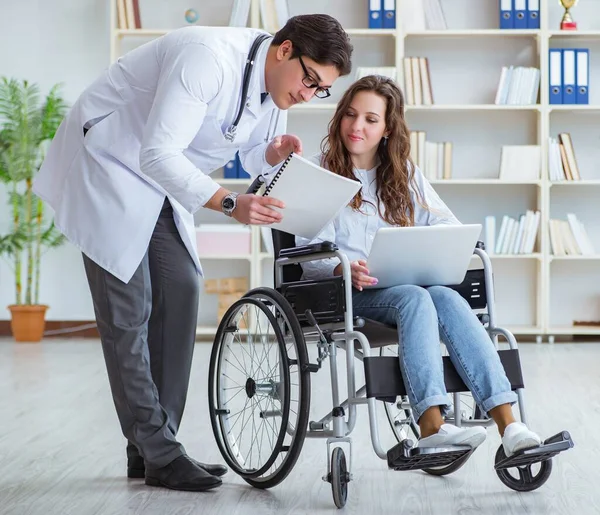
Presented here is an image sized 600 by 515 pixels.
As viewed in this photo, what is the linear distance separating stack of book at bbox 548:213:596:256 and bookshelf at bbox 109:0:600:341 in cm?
20

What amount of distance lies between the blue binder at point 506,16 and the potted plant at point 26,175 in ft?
7.96

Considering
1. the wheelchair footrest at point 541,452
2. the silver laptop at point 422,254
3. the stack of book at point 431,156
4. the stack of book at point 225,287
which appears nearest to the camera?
the wheelchair footrest at point 541,452

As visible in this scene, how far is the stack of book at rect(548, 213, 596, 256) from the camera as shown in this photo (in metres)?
5.41

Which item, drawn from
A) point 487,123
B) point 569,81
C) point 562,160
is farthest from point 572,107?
point 487,123

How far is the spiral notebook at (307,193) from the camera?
1929 millimetres

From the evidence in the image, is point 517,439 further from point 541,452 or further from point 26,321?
point 26,321

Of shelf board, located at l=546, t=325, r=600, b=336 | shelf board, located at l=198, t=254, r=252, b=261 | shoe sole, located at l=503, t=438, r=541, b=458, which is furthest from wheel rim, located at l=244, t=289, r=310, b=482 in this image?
shelf board, located at l=546, t=325, r=600, b=336

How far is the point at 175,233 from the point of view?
7.55 feet

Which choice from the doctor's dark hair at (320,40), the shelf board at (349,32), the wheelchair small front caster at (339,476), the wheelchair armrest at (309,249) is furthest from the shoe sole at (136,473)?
the shelf board at (349,32)

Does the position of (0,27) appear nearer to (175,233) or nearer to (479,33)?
(479,33)

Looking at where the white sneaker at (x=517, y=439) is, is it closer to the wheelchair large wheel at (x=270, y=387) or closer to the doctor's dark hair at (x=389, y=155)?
the wheelchair large wheel at (x=270, y=387)

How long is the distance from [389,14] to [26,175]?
2.13m

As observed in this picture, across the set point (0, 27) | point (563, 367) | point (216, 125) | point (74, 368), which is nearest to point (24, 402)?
point (74, 368)

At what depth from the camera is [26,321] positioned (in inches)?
211
